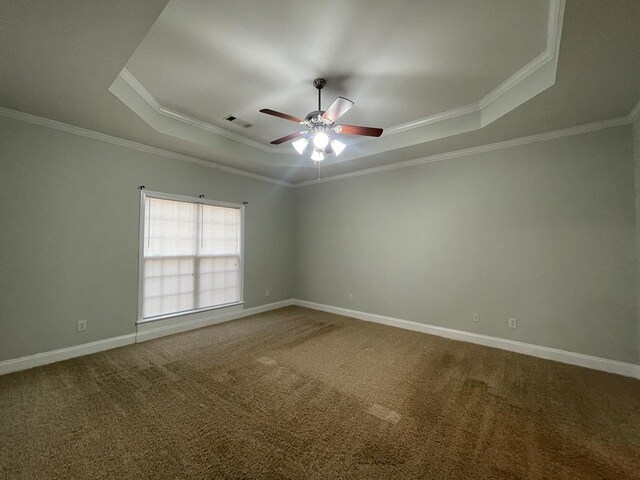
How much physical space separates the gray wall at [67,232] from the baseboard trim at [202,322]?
0.77ft

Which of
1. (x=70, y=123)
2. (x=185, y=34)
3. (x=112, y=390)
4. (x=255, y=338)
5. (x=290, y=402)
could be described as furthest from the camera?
(x=255, y=338)

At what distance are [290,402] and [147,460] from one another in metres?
1.04

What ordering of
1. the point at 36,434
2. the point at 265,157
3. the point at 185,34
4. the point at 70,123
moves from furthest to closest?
the point at 265,157 → the point at 70,123 → the point at 185,34 → the point at 36,434

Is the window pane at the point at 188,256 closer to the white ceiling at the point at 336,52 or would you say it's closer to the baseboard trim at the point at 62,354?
the baseboard trim at the point at 62,354

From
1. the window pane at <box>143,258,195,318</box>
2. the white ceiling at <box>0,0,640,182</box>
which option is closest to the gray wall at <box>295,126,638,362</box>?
the white ceiling at <box>0,0,640,182</box>

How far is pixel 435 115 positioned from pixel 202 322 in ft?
15.2

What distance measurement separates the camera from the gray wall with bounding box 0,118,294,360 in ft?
8.98

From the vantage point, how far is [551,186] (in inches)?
126

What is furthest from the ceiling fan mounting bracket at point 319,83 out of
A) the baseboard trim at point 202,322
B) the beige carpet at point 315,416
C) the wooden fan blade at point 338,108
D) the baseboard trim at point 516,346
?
the baseboard trim at point 202,322

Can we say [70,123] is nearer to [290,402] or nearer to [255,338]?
[255,338]

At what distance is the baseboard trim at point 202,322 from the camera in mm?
3669

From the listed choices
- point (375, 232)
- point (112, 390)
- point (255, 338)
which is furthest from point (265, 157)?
point (112, 390)

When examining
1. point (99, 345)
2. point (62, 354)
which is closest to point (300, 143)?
point (99, 345)

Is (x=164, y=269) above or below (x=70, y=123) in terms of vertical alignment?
below
